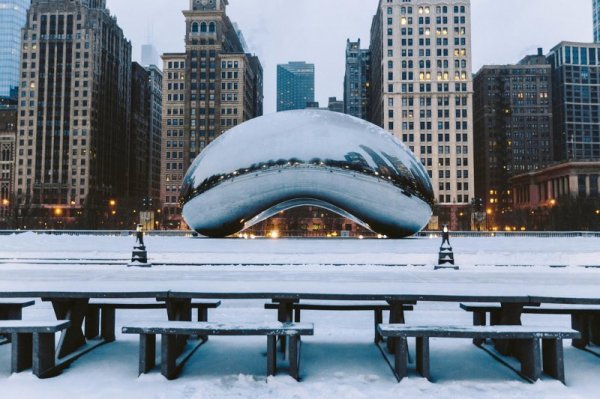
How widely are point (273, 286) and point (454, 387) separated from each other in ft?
7.89

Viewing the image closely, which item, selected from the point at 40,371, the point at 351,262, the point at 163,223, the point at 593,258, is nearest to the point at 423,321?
the point at 40,371

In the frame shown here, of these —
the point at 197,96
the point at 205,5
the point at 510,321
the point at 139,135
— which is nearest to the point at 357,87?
the point at 139,135

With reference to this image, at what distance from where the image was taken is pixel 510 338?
5.08 metres

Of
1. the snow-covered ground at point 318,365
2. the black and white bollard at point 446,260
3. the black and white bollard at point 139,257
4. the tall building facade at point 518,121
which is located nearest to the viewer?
the snow-covered ground at point 318,365

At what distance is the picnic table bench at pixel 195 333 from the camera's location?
4.90m

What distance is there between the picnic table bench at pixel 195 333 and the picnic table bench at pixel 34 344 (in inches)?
32.7

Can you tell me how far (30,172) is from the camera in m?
119

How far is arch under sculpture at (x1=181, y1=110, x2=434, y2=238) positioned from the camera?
23.1m

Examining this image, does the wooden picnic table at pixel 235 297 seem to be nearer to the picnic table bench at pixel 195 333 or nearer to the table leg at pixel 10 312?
the picnic table bench at pixel 195 333

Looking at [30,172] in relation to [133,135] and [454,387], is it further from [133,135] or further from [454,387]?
[454,387]

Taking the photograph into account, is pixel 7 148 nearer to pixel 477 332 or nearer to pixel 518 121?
pixel 518 121

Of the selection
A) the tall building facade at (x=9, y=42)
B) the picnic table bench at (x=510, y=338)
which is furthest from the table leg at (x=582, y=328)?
the tall building facade at (x=9, y=42)

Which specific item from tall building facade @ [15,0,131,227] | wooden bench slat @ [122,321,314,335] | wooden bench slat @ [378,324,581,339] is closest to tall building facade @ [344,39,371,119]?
tall building facade @ [15,0,131,227]

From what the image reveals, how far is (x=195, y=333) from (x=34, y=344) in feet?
5.43
